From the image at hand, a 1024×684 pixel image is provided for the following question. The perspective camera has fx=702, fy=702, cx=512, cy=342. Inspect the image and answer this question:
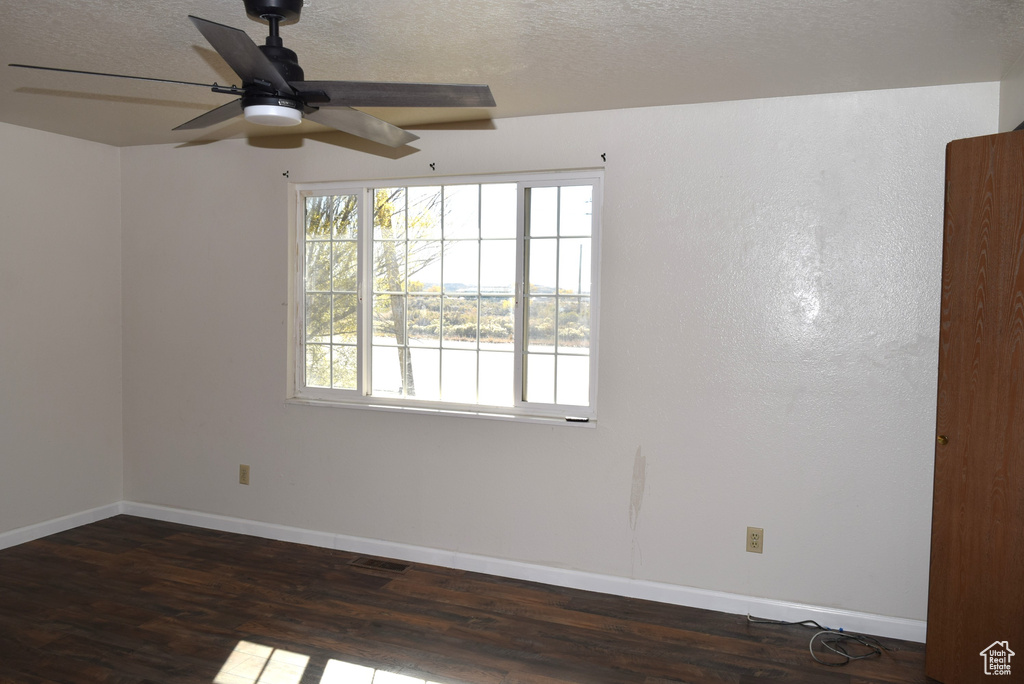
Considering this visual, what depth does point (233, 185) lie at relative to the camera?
4250 millimetres

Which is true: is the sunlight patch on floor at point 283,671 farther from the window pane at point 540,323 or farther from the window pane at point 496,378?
the window pane at point 540,323

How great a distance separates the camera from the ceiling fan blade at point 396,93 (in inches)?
77.1

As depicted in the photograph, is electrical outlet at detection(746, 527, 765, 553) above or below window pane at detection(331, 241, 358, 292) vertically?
below

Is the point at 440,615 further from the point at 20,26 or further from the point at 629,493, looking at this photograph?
the point at 20,26

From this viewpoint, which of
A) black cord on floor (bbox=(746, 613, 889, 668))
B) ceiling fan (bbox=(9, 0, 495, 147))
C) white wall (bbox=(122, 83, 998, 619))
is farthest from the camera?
white wall (bbox=(122, 83, 998, 619))

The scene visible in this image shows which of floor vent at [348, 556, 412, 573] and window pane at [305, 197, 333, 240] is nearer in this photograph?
floor vent at [348, 556, 412, 573]

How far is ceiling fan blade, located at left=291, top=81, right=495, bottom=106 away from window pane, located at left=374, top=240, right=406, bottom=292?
192 cm

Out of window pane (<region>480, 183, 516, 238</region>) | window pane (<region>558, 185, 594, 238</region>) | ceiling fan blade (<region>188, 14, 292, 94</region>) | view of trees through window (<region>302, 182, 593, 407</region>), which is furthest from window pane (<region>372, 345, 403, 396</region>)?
ceiling fan blade (<region>188, 14, 292, 94</region>)

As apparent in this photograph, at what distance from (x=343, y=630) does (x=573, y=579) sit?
3.82 feet

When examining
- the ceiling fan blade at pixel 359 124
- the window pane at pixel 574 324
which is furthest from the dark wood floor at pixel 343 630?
the ceiling fan blade at pixel 359 124

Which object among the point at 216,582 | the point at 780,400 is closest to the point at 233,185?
the point at 216,582

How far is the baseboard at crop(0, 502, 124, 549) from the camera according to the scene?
157 inches

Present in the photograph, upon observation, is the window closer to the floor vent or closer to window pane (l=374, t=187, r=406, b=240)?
window pane (l=374, t=187, r=406, b=240)

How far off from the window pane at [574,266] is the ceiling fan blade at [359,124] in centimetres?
128
